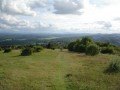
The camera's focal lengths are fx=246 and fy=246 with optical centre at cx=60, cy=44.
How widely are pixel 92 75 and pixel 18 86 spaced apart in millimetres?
10529

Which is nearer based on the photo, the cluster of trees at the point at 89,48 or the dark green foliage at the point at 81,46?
the cluster of trees at the point at 89,48

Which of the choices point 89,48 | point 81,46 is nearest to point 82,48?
point 81,46

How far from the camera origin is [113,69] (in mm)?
35281

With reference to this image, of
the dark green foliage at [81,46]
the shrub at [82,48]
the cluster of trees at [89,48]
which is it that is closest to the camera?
the cluster of trees at [89,48]

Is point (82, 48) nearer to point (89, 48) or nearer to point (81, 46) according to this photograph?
point (81, 46)

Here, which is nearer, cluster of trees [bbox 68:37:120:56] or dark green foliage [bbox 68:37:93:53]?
cluster of trees [bbox 68:37:120:56]

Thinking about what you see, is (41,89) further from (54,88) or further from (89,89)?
(89,89)

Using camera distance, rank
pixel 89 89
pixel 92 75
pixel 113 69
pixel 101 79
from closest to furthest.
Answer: pixel 89 89 → pixel 101 79 → pixel 92 75 → pixel 113 69

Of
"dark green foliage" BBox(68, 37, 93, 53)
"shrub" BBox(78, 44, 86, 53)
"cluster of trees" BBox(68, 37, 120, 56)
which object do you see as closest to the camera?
"cluster of trees" BBox(68, 37, 120, 56)

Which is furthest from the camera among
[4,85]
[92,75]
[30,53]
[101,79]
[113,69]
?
[30,53]

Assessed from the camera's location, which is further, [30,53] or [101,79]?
[30,53]

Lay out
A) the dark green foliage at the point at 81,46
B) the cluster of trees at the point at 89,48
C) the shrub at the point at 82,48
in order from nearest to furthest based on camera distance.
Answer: the cluster of trees at the point at 89,48 → the shrub at the point at 82,48 → the dark green foliage at the point at 81,46

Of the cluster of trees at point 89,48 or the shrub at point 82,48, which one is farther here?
the shrub at point 82,48

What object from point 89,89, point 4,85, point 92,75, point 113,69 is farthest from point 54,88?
point 113,69
